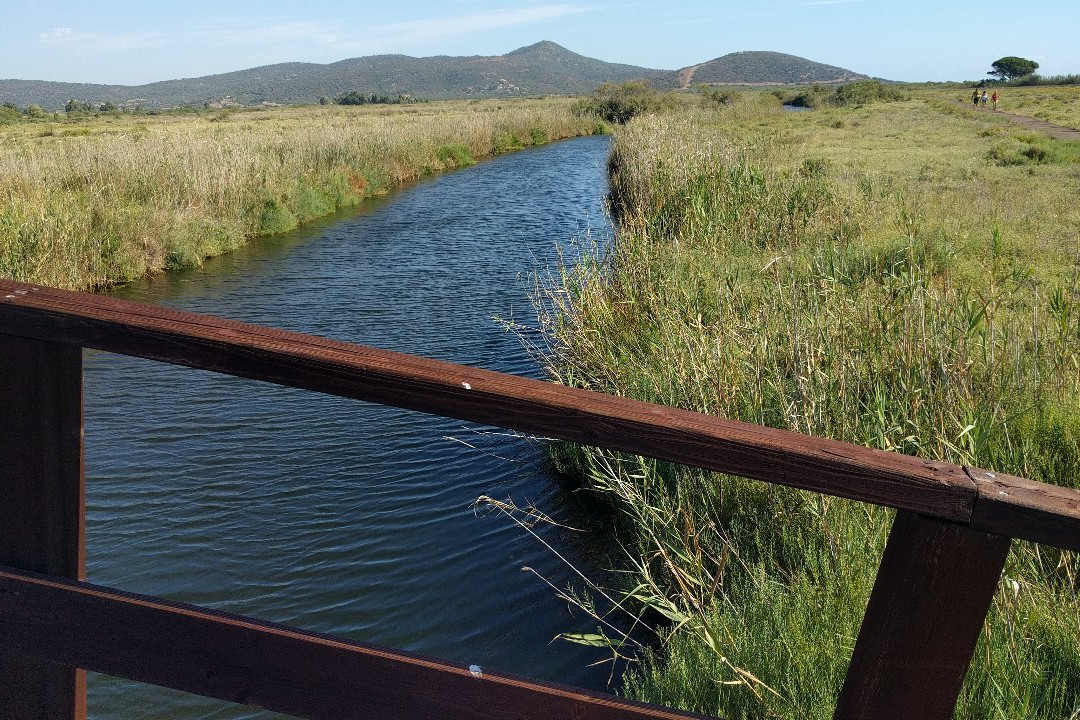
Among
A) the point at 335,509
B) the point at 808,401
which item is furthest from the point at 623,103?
the point at 808,401

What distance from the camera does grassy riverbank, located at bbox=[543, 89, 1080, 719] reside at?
2.84 m

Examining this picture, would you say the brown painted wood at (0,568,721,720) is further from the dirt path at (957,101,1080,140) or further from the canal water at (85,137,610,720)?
the dirt path at (957,101,1080,140)

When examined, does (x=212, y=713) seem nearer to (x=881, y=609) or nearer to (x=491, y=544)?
(x=491, y=544)

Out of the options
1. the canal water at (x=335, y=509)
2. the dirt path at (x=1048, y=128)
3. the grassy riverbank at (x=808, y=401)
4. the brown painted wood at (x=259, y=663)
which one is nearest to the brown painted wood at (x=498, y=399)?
the brown painted wood at (x=259, y=663)

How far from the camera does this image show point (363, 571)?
5234mm

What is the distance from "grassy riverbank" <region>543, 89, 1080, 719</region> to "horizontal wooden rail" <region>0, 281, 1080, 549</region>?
1.37m

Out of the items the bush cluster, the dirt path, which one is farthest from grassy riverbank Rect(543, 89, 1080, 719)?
the bush cluster

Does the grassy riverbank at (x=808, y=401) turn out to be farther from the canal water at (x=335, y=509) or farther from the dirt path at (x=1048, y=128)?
the dirt path at (x=1048, y=128)

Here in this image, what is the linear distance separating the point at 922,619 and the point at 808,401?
3235 mm

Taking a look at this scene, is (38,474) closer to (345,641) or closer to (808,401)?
(345,641)

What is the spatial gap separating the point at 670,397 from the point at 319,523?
246 centimetres

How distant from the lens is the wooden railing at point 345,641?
108 cm

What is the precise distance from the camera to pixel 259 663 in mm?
1266

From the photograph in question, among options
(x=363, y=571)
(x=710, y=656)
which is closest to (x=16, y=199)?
(x=363, y=571)
